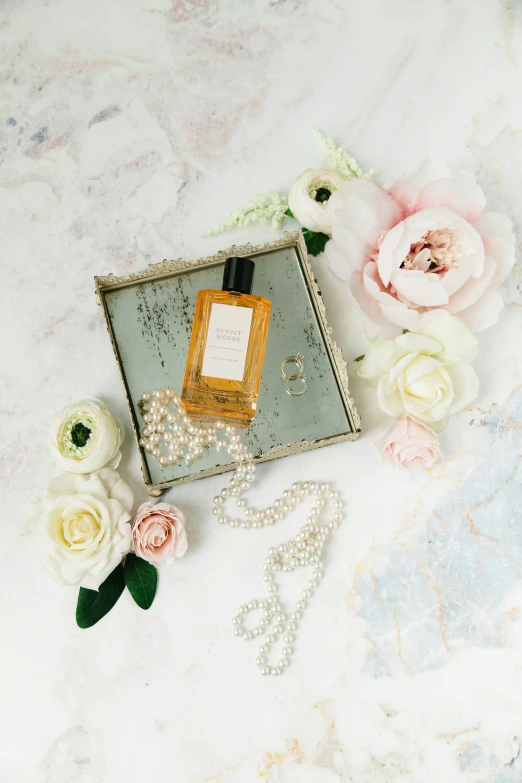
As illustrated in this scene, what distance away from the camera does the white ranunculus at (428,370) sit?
878 mm

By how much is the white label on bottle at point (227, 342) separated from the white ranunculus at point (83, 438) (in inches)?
6.6

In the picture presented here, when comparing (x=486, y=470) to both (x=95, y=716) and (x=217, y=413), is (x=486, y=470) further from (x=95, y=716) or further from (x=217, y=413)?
(x=95, y=716)

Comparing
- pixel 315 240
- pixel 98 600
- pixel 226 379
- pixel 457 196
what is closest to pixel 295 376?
pixel 226 379

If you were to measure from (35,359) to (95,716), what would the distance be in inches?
21.6

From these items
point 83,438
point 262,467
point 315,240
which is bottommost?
point 262,467

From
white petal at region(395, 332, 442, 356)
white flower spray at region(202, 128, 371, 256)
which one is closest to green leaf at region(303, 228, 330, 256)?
white flower spray at region(202, 128, 371, 256)

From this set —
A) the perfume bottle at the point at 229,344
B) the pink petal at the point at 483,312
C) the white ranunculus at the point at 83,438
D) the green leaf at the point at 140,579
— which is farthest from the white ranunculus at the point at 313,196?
the green leaf at the point at 140,579

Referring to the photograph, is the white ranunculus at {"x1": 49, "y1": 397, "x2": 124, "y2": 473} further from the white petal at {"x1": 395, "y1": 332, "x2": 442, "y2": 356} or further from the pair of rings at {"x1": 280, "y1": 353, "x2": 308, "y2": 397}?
the white petal at {"x1": 395, "y1": 332, "x2": 442, "y2": 356}

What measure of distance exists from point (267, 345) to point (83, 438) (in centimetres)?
31

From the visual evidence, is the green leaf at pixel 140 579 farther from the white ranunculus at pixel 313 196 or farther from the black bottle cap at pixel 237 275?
the white ranunculus at pixel 313 196

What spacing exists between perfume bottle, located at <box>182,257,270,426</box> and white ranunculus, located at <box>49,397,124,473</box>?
127mm

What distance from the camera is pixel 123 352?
979 millimetres

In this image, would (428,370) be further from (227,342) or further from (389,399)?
(227,342)

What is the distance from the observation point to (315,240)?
1018 millimetres
